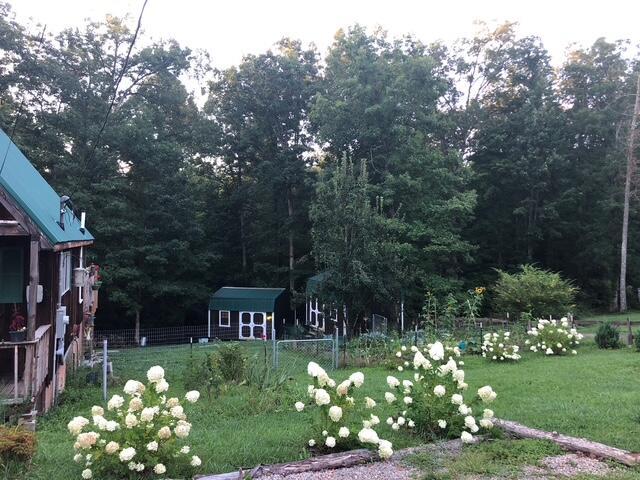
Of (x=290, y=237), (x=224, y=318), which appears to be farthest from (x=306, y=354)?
(x=290, y=237)

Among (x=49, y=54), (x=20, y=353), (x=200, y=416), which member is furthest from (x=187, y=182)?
(x=200, y=416)

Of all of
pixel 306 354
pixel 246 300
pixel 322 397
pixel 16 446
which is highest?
pixel 322 397

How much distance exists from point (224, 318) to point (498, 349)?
17.4 m

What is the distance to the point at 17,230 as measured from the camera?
22.7 feet

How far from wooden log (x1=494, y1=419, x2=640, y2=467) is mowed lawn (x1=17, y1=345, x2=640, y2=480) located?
36 centimetres

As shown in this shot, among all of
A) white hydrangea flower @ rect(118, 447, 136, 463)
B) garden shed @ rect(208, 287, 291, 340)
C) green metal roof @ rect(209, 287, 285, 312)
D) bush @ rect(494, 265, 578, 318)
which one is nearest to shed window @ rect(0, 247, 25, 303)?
white hydrangea flower @ rect(118, 447, 136, 463)

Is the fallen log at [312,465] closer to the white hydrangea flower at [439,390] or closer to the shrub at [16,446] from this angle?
the white hydrangea flower at [439,390]

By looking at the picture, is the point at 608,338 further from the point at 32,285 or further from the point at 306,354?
the point at 32,285

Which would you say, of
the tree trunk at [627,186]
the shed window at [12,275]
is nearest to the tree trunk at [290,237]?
the tree trunk at [627,186]

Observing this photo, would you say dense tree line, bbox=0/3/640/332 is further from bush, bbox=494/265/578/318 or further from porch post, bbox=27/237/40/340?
porch post, bbox=27/237/40/340

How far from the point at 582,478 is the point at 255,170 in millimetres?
28788

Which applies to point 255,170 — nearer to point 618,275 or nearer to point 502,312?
point 502,312

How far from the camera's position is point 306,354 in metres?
14.9

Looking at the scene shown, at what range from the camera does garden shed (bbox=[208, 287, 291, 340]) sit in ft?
84.2
